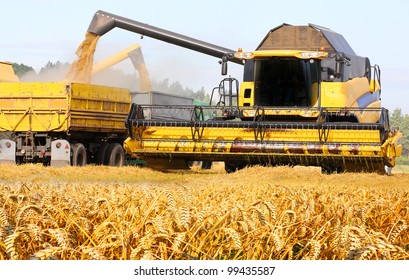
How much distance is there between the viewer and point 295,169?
17688 millimetres

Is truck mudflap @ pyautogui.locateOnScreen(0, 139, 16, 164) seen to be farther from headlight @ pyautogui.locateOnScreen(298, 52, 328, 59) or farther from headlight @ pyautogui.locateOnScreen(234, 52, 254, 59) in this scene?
headlight @ pyautogui.locateOnScreen(298, 52, 328, 59)

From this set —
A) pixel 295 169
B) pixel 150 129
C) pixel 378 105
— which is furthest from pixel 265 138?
pixel 378 105

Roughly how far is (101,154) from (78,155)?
1686 mm

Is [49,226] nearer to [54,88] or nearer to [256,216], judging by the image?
[256,216]

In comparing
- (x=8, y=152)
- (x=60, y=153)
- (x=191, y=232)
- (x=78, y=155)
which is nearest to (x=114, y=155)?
(x=78, y=155)

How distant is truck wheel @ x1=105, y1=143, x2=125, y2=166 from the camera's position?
2592 centimetres

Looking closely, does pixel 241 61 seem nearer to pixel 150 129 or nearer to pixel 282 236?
pixel 150 129

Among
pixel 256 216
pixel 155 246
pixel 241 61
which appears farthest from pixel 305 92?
pixel 155 246

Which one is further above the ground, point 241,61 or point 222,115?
point 241,61

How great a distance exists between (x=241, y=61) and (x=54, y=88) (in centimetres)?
584

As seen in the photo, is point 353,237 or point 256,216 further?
point 256,216

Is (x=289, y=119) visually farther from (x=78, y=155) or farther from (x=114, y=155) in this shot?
(x=114, y=155)
